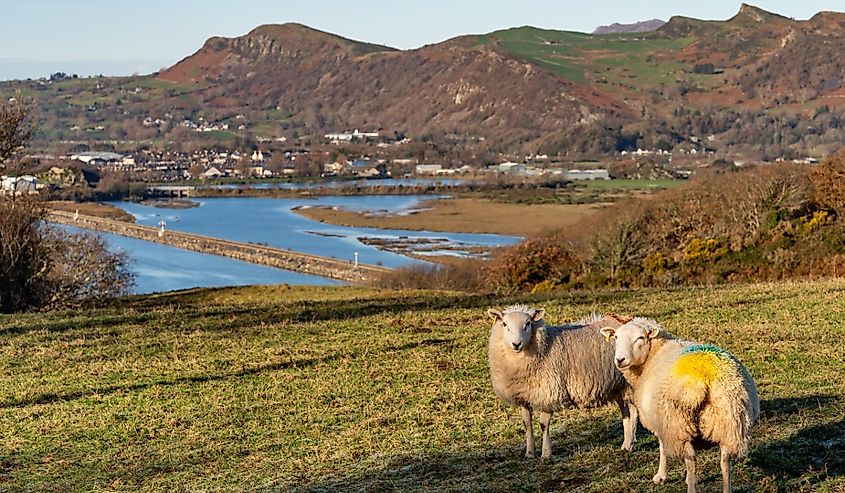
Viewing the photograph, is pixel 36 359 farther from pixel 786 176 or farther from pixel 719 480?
pixel 786 176

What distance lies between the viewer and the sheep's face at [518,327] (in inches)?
407

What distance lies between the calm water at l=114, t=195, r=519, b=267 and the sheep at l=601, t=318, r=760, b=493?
7200cm

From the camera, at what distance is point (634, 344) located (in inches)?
356

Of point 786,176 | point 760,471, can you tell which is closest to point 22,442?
point 760,471

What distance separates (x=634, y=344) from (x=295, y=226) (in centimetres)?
10790

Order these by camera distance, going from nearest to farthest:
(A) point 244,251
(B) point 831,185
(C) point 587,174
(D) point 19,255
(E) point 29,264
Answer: (D) point 19,255, (E) point 29,264, (B) point 831,185, (A) point 244,251, (C) point 587,174

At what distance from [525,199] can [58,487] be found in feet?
410

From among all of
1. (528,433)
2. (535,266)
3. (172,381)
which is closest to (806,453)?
(528,433)

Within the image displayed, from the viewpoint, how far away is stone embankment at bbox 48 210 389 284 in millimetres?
77188

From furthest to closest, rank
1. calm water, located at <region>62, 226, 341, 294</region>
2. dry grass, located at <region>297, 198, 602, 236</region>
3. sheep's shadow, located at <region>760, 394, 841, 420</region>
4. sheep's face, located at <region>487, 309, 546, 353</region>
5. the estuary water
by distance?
1. dry grass, located at <region>297, 198, 602, 236</region>
2. the estuary water
3. calm water, located at <region>62, 226, 341, 294</region>
4. sheep's shadow, located at <region>760, 394, 841, 420</region>
5. sheep's face, located at <region>487, 309, 546, 353</region>

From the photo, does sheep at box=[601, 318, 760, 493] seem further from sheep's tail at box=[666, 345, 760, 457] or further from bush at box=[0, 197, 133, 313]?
bush at box=[0, 197, 133, 313]

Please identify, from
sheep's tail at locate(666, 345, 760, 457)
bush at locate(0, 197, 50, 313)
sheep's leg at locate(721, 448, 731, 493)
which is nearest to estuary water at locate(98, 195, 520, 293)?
bush at locate(0, 197, 50, 313)

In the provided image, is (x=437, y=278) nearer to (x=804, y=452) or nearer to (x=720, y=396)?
(x=804, y=452)

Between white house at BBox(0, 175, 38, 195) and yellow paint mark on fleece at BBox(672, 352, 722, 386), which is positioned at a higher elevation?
white house at BBox(0, 175, 38, 195)
